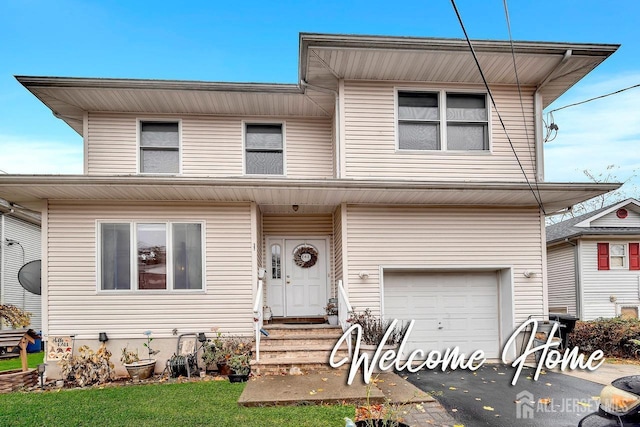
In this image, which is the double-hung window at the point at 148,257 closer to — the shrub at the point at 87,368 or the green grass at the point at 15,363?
the shrub at the point at 87,368

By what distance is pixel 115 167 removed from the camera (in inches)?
383

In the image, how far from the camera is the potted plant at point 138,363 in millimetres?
7645

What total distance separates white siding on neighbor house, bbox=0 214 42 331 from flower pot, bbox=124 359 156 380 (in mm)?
9562

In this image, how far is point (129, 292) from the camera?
27.1ft

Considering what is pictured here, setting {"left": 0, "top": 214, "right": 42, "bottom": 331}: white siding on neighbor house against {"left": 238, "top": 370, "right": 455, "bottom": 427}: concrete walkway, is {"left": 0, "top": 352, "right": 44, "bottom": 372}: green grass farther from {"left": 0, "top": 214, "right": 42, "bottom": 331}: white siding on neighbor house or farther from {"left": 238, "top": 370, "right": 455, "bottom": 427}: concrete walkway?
{"left": 238, "top": 370, "right": 455, "bottom": 427}: concrete walkway

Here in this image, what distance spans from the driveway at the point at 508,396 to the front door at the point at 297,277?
323 cm

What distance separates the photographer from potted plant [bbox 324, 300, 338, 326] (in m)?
8.73

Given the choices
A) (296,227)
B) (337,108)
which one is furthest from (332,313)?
(337,108)

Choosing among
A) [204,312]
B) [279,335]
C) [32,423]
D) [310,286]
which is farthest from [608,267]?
[32,423]

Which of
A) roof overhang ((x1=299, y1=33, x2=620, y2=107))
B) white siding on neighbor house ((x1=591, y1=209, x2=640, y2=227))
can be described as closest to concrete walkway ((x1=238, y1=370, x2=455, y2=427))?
roof overhang ((x1=299, y1=33, x2=620, y2=107))

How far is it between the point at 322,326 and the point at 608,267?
13093 millimetres

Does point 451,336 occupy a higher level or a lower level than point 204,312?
lower

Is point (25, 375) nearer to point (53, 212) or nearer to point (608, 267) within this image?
point (53, 212)

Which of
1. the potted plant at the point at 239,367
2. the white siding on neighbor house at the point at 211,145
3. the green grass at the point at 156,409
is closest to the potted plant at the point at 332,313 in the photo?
the potted plant at the point at 239,367
